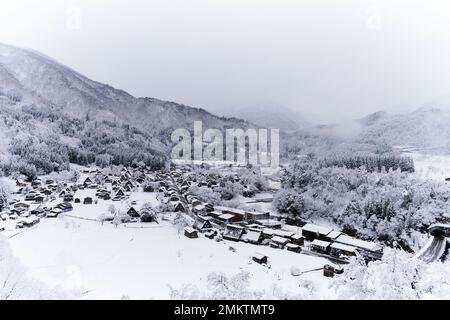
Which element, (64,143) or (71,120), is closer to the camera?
(64,143)

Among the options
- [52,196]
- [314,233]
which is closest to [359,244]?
[314,233]

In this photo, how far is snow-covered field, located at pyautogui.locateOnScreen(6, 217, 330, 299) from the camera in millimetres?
6984

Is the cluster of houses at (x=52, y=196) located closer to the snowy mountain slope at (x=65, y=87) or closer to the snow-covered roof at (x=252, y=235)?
the snow-covered roof at (x=252, y=235)

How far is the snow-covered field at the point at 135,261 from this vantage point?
6.98 metres

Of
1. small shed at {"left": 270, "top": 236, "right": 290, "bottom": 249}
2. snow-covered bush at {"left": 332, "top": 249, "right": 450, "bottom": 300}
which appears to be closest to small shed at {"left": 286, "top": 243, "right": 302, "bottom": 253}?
small shed at {"left": 270, "top": 236, "right": 290, "bottom": 249}

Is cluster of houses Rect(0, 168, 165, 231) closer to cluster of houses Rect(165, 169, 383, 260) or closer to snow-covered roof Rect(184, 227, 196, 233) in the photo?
snow-covered roof Rect(184, 227, 196, 233)

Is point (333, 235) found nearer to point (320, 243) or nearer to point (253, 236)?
point (320, 243)

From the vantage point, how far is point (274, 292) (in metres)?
5.00

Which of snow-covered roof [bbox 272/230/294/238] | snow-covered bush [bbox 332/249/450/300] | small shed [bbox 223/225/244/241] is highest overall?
snow-covered bush [bbox 332/249/450/300]

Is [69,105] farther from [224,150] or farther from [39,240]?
[39,240]

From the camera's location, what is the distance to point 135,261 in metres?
8.48

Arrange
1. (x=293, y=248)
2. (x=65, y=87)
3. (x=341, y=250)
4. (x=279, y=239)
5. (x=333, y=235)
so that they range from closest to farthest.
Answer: (x=341, y=250)
(x=293, y=248)
(x=279, y=239)
(x=333, y=235)
(x=65, y=87)

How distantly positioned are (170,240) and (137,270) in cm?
298

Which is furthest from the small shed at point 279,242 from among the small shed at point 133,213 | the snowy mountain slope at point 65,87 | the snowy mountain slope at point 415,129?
the snowy mountain slope at point 65,87
